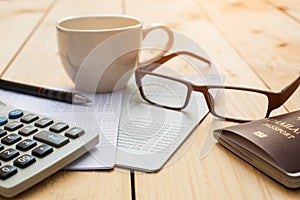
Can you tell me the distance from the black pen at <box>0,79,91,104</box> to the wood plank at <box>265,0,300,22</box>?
0.64 meters

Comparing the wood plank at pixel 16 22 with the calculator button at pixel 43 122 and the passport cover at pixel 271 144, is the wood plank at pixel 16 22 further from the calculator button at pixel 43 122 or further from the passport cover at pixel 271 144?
the passport cover at pixel 271 144

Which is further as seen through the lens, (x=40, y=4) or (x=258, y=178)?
(x=40, y=4)

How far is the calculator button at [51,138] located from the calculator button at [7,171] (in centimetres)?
5

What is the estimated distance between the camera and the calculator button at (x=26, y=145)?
1.27 ft

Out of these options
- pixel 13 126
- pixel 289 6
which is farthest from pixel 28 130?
pixel 289 6

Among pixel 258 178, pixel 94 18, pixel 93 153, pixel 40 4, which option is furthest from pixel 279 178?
pixel 40 4

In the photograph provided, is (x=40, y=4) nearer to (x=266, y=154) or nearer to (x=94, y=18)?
(x=94, y=18)

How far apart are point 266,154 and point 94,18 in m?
0.37

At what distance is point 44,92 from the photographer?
0.56m

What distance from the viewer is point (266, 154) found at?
0.38 metres

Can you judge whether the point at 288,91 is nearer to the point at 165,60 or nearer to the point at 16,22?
the point at 165,60

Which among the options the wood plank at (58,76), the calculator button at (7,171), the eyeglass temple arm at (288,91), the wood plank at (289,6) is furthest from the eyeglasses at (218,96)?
the wood plank at (289,6)

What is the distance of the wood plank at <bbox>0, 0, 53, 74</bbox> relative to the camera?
0.78 m

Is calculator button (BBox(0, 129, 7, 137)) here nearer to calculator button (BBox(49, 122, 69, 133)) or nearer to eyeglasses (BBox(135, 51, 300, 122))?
calculator button (BBox(49, 122, 69, 133))
